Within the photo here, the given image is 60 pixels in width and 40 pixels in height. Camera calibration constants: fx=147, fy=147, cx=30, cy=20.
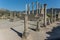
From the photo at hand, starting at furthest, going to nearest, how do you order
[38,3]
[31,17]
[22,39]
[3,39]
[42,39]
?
[38,3] → [31,17] → [42,39] → [22,39] → [3,39]

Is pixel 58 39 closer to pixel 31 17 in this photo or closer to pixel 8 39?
pixel 8 39

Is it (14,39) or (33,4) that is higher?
(33,4)

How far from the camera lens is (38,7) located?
45.1m

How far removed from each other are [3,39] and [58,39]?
4.90 metres

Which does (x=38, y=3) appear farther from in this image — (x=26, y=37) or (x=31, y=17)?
(x=26, y=37)

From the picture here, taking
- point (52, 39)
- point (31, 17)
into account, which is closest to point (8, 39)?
point (52, 39)

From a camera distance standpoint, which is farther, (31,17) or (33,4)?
(33,4)

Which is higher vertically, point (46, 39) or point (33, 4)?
point (33, 4)

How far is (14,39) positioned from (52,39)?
3.44 metres

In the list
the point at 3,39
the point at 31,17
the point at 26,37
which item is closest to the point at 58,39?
the point at 26,37

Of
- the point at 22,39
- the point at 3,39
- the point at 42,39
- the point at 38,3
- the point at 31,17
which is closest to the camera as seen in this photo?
the point at 3,39

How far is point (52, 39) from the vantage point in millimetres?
12883

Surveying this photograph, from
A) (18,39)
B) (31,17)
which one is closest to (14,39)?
(18,39)

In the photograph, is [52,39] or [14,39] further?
[52,39]
